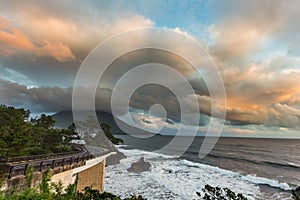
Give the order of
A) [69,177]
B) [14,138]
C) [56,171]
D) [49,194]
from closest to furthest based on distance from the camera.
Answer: [49,194]
[56,171]
[69,177]
[14,138]

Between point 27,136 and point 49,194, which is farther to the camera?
point 27,136

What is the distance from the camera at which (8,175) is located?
7.16m

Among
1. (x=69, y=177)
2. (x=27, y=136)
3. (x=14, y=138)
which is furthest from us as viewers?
(x=27, y=136)

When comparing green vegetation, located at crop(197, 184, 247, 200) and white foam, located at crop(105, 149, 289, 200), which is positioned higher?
green vegetation, located at crop(197, 184, 247, 200)

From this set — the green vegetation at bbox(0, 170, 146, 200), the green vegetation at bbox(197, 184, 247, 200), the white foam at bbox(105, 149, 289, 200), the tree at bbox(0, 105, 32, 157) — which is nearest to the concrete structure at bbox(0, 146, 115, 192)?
the green vegetation at bbox(0, 170, 146, 200)

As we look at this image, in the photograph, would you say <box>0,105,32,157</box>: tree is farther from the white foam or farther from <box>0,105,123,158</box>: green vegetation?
the white foam

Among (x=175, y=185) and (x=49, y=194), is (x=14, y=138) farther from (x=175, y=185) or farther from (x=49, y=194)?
(x=175, y=185)

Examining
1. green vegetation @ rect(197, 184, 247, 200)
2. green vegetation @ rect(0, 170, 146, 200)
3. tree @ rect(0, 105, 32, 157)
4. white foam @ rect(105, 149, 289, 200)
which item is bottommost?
white foam @ rect(105, 149, 289, 200)

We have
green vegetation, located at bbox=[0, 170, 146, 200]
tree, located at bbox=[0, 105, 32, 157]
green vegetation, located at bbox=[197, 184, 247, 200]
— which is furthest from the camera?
tree, located at bbox=[0, 105, 32, 157]

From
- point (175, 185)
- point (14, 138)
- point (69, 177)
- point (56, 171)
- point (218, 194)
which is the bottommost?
point (175, 185)

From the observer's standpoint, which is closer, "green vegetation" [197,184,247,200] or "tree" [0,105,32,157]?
"green vegetation" [197,184,247,200]

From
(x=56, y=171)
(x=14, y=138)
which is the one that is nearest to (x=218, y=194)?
(x=56, y=171)

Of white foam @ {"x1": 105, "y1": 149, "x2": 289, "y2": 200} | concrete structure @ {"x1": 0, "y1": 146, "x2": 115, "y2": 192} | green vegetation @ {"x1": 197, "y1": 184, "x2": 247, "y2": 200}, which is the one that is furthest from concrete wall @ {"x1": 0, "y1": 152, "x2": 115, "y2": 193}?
green vegetation @ {"x1": 197, "y1": 184, "x2": 247, "y2": 200}

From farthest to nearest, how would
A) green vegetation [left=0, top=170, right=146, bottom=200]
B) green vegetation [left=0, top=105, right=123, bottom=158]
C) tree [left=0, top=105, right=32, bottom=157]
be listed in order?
green vegetation [left=0, top=105, right=123, bottom=158] → tree [left=0, top=105, right=32, bottom=157] → green vegetation [left=0, top=170, right=146, bottom=200]
